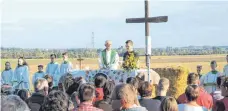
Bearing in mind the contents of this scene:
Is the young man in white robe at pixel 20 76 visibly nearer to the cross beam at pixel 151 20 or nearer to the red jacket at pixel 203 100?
the cross beam at pixel 151 20

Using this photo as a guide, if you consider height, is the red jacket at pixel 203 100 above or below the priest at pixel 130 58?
below

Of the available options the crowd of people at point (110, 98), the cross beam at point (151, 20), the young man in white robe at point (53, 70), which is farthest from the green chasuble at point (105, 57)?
the crowd of people at point (110, 98)

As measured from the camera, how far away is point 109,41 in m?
13.1

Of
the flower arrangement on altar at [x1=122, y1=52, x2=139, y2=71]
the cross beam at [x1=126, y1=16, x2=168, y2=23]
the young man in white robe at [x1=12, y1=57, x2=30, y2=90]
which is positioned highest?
the cross beam at [x1=126, y1=16, x2=168, y2=23]

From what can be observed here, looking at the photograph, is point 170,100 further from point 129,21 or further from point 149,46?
point 129,21

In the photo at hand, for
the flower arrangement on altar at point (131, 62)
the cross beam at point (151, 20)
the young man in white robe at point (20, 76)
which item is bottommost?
the young man in white robe at point (20, 76)

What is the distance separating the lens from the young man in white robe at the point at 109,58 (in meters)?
13.2

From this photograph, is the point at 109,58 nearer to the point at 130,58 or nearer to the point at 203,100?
the point at 130,58

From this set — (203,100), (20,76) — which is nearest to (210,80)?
(203,100)

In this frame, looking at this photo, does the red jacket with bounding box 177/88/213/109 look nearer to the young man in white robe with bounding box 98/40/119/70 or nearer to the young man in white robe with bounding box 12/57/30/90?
the young man in white robe with bounding box 98/40/119/70

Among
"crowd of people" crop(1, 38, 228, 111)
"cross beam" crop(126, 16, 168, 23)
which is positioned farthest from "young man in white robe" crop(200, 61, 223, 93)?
"crowd of people" crop(1, 38, 228, 111)

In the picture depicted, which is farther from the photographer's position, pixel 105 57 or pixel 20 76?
pixel 20 76

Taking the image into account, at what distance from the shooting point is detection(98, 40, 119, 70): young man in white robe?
43.4 ft

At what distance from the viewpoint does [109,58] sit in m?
13.3
